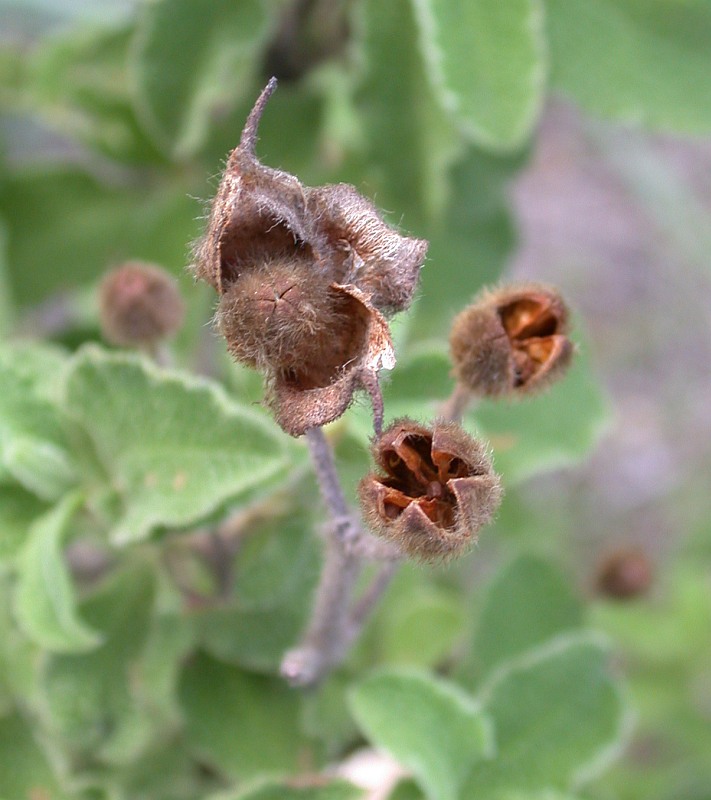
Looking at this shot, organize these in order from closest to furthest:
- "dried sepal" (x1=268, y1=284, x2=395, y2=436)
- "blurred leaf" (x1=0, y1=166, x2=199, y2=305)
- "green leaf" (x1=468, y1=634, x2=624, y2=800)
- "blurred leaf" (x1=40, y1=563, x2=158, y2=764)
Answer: "dried sepal" (x1=268, y1=284, x2=395, y2=436) → "blurred leaf" (x1=40, y1=563, x2=158, y2=764) → "green leaf" (x1=468, y1=634, x2=624, y2=800) → "blurred leaf" (x1=0, y1=166, x2=199, y2=305)

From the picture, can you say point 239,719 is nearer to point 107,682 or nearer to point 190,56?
point 107,682

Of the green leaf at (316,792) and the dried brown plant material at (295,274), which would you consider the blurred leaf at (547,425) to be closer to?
the green leaf at (316,792)

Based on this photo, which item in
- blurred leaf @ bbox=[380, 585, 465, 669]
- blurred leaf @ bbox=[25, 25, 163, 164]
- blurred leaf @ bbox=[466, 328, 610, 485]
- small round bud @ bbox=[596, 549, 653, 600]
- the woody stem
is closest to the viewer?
the woody stem

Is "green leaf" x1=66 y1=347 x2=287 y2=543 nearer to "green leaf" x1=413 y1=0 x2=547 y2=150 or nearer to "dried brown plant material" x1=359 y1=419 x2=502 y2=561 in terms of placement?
"dried brown plant material" x1=359 y1=419 x2=502 y2=561

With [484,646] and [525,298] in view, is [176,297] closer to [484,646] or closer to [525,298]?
[525,298]

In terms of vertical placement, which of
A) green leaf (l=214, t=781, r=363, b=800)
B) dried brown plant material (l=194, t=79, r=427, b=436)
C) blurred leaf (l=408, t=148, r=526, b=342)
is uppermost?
dried brown plant material (l=194, t=79, r=427, b=436)

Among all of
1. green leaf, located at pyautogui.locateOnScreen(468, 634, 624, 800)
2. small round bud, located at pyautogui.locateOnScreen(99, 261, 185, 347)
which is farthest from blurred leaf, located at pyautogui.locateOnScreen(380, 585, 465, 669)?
small round bud, located at pyautogui.locateOnScreen(99, 261, 185, 347)

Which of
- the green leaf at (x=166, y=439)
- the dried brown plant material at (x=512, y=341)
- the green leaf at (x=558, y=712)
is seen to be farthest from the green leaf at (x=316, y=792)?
the dried brown plant material at (x=512, y=341)
